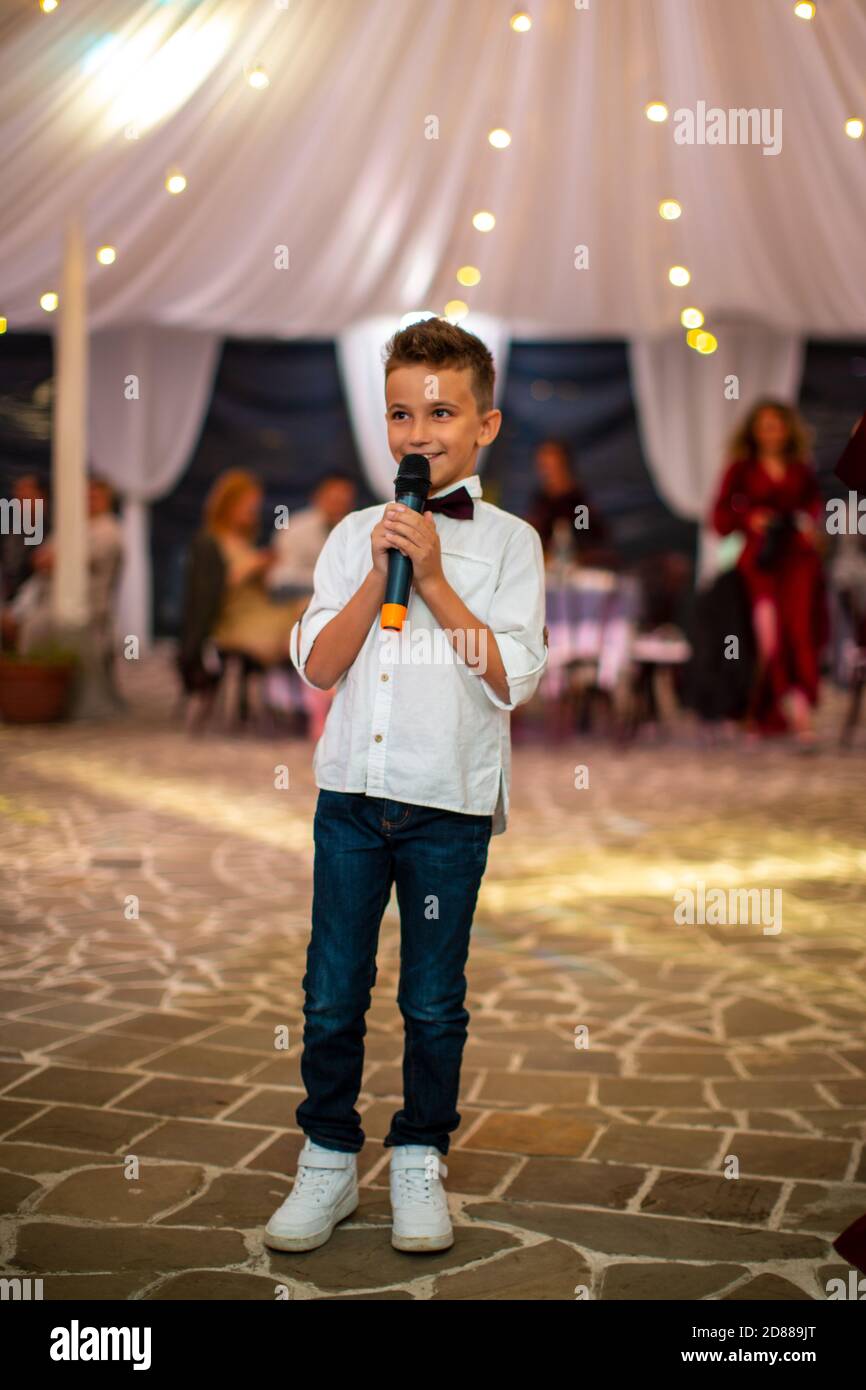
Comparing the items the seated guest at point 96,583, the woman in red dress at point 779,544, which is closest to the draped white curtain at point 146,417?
the seated guest at point 96,583

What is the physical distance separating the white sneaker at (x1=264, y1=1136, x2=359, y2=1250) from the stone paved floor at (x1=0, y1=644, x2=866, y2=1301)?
29mm

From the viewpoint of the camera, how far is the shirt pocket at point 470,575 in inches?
83.6

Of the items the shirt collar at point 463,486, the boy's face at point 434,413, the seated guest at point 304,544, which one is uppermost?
the seated guest at point 304,544

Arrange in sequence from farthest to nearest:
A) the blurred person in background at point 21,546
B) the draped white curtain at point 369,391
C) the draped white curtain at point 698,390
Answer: the draped white curtain at point 369,391, the draped white curtain at point 698,390, the blurred person in background at point 21,546

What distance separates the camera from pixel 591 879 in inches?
181

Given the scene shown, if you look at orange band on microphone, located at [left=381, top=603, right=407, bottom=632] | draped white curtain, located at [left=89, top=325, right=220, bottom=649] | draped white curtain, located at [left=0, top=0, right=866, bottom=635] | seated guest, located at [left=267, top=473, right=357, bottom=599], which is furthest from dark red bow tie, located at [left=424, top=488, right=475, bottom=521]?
draped white curtain, located at [left=89, top=325, right=220, bottom=649]

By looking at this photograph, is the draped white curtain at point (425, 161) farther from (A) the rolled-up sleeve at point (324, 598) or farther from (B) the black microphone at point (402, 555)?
(B) the black microphone at point (402, 555)

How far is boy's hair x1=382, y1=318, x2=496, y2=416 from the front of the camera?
6.69 ft

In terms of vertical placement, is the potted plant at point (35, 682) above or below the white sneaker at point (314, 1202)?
above

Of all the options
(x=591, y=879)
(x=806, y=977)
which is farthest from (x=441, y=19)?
(x=806, y=977)

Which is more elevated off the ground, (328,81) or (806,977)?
(328,81)

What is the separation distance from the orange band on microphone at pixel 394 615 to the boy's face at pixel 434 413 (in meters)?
0.27
